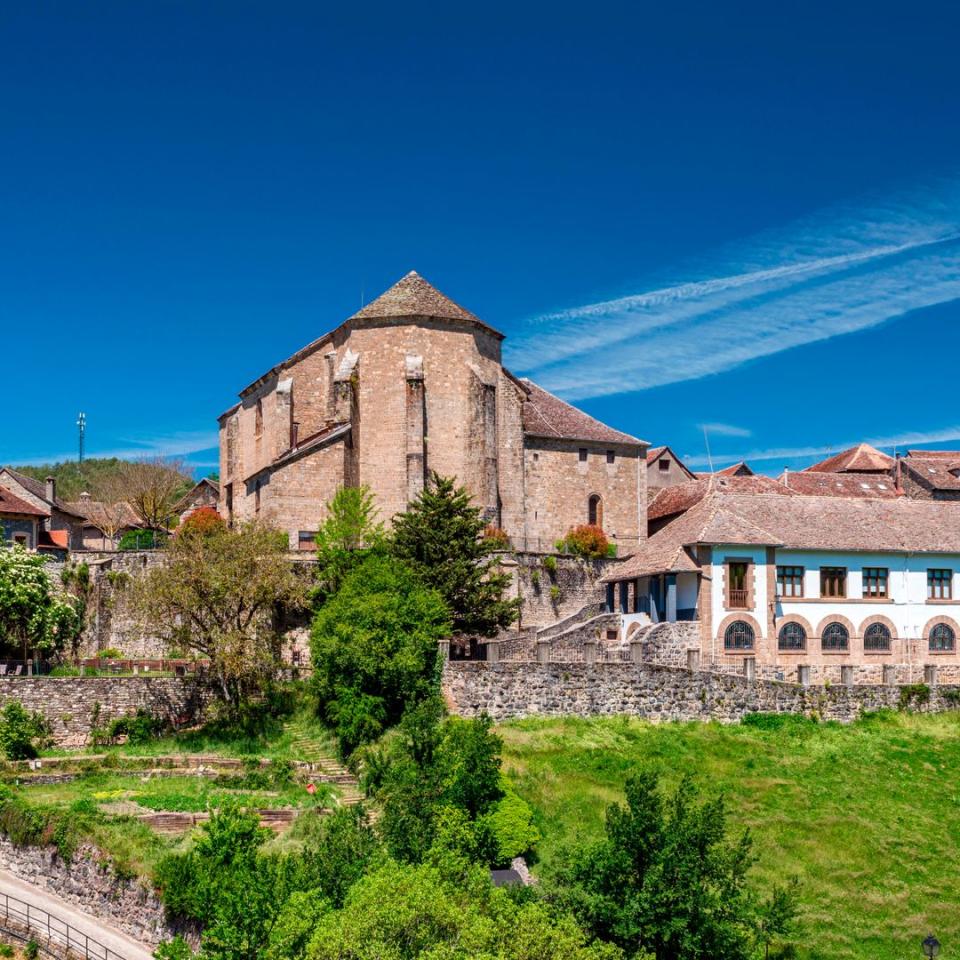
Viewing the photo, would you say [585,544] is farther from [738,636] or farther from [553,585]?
[738,636]

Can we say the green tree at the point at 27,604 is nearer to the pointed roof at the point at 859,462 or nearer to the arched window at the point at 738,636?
the arched window at the point at 738,636

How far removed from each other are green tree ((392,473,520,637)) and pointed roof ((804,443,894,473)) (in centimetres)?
2771

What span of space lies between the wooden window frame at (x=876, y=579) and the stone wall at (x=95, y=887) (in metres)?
27.7

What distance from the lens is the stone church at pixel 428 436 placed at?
169 ft

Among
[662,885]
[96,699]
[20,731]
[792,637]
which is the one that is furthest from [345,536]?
[662,885]

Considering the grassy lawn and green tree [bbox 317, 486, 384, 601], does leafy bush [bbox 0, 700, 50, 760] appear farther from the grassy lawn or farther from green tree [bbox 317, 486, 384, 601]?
the grassy lawn

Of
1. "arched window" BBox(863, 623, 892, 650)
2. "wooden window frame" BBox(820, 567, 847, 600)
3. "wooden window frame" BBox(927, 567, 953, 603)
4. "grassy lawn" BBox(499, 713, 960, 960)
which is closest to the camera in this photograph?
"grassy lawn" BBox(499, 713, 960, 960)

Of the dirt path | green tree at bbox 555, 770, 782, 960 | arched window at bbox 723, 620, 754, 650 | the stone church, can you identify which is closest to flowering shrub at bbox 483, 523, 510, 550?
the stone church

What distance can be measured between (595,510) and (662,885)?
35.9 metres

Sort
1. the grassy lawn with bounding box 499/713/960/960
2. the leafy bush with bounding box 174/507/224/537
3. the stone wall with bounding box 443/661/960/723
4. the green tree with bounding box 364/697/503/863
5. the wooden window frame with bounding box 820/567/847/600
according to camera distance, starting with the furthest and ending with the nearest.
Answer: the leafy bush with bounding box 174/507/224/537
the wooden window frame with bounding box 820/567/847/600
the stone wall with bounding box 443/661/960/723
the grassy lawn with bounding box 499/713/960/960
the green tree with bounding box 364/697/503/863

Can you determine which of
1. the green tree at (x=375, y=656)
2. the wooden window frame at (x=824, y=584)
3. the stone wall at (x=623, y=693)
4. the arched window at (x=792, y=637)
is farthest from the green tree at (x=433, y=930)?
the wooden window frame at (x=824, y=584)

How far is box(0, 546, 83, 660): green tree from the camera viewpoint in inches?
1695

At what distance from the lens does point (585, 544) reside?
173 ft

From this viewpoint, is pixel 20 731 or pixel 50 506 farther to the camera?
pixel 50 506
